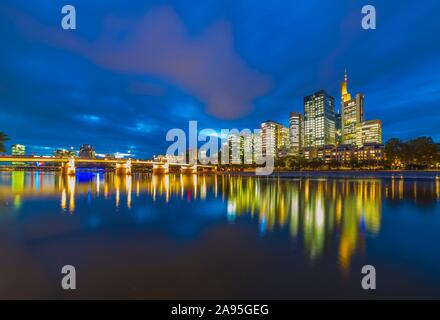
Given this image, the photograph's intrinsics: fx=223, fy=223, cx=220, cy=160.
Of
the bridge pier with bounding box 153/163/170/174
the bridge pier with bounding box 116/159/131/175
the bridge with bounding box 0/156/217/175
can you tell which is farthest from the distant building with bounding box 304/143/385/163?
the bridge pier with bounding box 116/159/131/175

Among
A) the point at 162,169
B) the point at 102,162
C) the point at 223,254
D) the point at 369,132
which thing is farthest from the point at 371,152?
the point at 223,254

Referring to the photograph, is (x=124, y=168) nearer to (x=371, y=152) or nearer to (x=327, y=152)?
(x=327, y=152)

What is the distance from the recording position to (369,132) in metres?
184

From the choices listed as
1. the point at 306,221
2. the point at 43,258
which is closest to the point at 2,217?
the point at 43,258

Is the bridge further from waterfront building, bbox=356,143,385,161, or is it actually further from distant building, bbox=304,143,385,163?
waterfront building, bbox=356,143,385,161

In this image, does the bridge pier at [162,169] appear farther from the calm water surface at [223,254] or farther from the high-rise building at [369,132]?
the high-rise building at [369,132]

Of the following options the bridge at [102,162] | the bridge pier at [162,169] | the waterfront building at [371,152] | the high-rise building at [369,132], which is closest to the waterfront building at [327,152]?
the waterfront building at [371,152]

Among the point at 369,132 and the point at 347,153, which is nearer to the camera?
the point at 347,153

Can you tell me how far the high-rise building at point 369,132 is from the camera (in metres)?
180

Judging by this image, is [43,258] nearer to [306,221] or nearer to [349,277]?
[349,277]

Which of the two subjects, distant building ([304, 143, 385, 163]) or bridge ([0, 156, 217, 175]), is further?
distant building ([304, 143, 385, 163])

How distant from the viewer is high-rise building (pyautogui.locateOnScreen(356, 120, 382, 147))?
7082 inches

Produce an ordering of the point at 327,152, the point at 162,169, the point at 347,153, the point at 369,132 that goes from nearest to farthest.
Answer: the point at 162,169 → the point at 347,153 → the point at 327,152 → the point at 369,132
